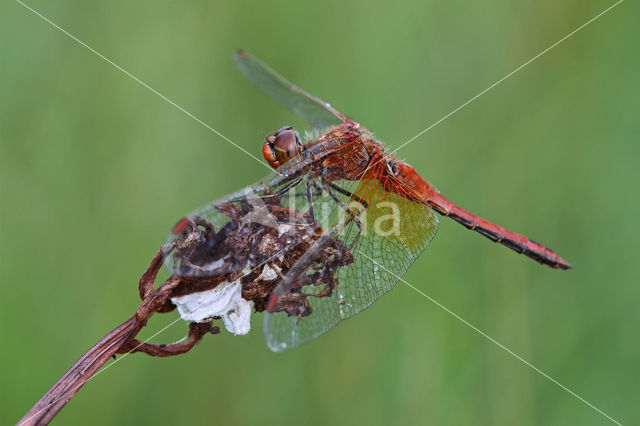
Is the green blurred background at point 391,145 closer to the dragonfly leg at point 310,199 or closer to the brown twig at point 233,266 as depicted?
the dragonfly leg at point 310,199

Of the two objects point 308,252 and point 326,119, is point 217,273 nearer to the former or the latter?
point 308,252

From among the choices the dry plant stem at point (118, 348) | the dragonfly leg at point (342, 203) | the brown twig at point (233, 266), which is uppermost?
the dragonfly leg at point (342, 203)

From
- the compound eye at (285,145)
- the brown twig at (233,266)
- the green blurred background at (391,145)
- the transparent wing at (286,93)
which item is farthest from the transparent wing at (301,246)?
the transparent wing at (286,93)

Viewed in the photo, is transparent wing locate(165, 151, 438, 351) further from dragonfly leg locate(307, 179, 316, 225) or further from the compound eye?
the compound eye

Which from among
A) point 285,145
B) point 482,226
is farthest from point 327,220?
point 482,226

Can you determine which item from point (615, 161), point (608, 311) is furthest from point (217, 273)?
point (615, 161)

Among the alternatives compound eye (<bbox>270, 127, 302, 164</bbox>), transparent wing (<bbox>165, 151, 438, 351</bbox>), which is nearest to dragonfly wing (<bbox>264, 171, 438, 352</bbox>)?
transparent wing (<bbox>165, 151, 438, 351</bbox>)

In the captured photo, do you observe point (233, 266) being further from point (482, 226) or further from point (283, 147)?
point (482, 226)
